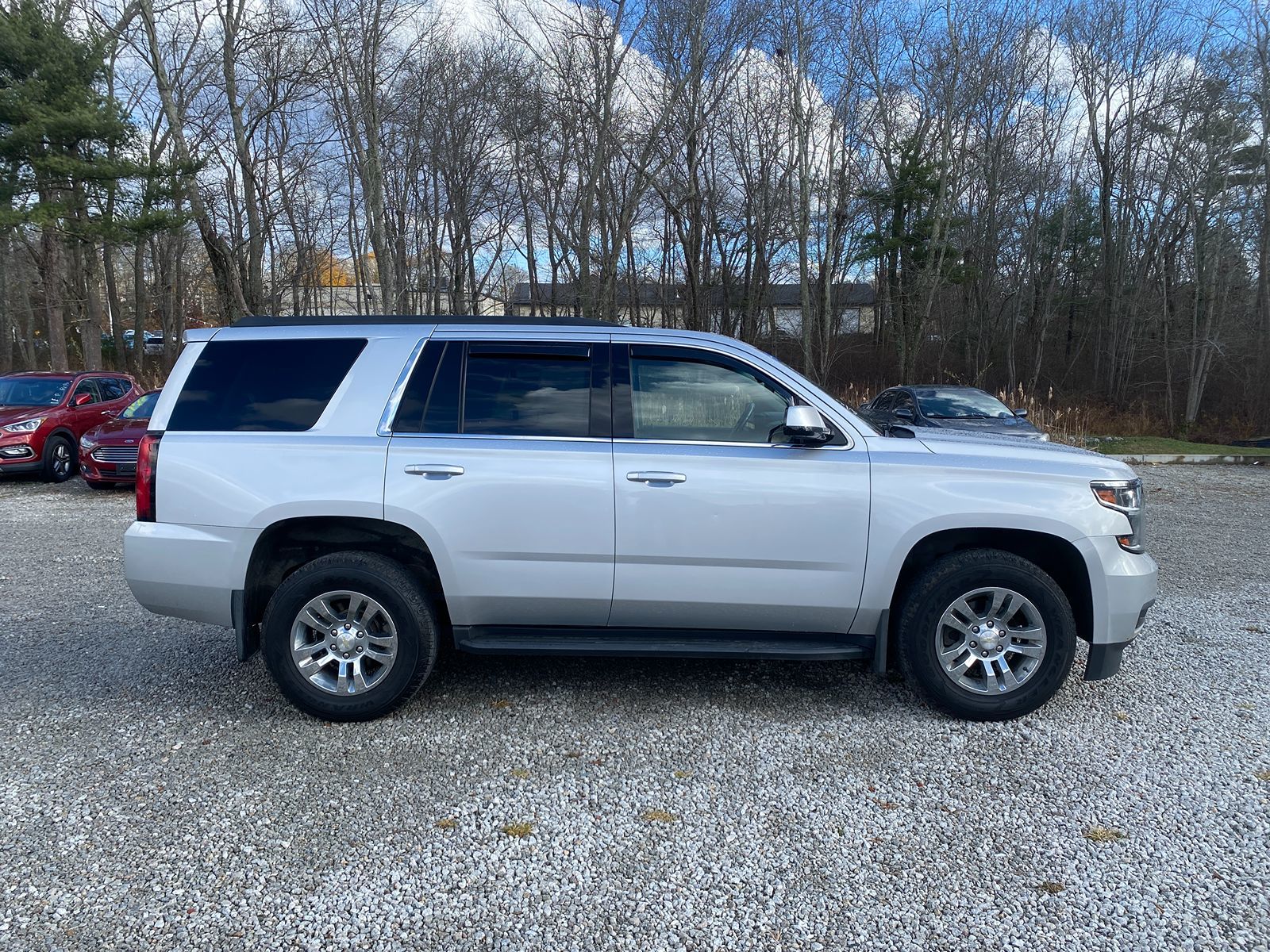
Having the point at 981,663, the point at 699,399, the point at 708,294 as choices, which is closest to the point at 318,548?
the point at 699,399

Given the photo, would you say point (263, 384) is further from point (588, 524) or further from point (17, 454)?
point (17, 454)

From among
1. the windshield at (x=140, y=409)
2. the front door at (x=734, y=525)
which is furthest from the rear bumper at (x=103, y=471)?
the front door at (x=734, y=525)

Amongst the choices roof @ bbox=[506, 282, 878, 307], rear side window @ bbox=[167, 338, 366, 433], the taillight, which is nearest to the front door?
rear side window @ bbox=[167, 338, 366, 433]

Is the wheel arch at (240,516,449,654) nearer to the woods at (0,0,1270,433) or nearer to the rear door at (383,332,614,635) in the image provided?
the rear door at (383,332,614,635)

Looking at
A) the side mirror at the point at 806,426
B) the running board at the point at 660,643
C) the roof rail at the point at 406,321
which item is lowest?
the running board at the point at 660,643

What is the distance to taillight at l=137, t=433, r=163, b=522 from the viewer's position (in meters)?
4.09

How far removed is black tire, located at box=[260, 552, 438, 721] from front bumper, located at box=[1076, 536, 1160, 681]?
330 cm

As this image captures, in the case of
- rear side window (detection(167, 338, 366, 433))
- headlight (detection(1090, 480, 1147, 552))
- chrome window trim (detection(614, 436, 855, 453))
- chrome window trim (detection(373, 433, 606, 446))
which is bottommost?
headlight (detection(1090, 480, 1147, 552))

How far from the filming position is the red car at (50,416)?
1277 centimetres

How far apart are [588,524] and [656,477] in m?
0.41

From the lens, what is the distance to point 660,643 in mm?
4121

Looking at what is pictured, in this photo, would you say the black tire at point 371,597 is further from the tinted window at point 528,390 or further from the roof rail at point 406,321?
the roof rail at point 406,321

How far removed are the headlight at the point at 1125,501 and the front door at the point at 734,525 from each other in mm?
1201

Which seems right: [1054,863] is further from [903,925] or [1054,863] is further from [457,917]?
[457,917]
